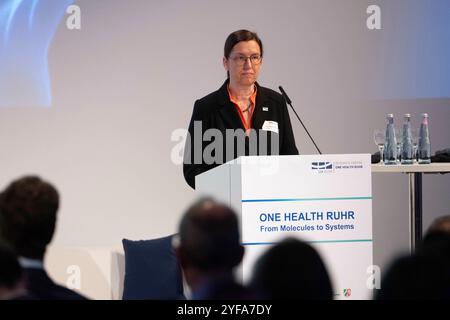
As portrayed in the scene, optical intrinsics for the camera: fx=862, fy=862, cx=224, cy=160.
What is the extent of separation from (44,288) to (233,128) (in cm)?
286

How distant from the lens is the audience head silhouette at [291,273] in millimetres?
1866

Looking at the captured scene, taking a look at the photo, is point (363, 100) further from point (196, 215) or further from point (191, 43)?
point (196, 215)

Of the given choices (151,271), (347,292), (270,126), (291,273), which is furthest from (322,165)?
(291,273)

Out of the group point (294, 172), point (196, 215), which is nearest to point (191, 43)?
point (294, 172)

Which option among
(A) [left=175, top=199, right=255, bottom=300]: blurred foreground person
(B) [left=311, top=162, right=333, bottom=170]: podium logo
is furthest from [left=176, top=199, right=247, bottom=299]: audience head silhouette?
(B) [left=311, top=162, right=333, bottom=170]: podium logo

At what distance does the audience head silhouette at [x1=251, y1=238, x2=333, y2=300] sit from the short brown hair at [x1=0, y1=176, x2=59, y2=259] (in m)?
0.76

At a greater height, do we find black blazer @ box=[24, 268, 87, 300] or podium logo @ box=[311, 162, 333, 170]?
podium logo @ box=[311, 162, 333, 170]

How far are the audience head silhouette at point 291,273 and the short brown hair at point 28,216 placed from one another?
30.1 inches

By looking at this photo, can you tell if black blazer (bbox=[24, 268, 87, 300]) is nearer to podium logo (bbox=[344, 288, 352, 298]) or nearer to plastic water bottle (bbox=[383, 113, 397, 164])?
podium logo (bbox=[344, 288, 352, 298])

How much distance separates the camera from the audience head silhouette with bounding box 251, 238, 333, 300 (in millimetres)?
1866

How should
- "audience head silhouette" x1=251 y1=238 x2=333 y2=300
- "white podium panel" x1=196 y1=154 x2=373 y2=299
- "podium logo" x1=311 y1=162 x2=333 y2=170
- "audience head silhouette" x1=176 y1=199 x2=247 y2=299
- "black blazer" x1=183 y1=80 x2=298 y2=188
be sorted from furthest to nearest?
"black blazer" x1=183 y1=80 x2=298 y2=188 < "podium logo" x1=311 y1=162 x2=333 y2=170 < "white podium panel" x1=196 y1=154 x2=373 y2=299 < "audience head silhouette" x1=176 y1=199 x2=247 y2=299 < "audience head silhouette" x1=251 y1=238 x2=333 y2=300

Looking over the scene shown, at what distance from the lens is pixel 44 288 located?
2348mm
